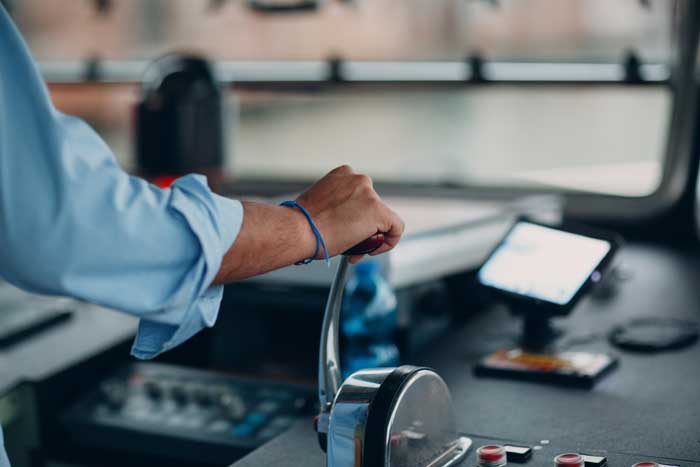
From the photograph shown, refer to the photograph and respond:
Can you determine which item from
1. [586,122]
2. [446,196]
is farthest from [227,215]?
[586,122]

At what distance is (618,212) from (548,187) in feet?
0.65

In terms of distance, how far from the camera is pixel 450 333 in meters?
2.07

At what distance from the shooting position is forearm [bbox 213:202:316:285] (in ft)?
3.68

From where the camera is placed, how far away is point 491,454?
1309mm

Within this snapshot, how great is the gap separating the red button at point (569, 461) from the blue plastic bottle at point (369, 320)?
1.95 ft

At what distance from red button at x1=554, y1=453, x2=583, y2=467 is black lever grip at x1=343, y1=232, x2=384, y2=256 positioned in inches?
13.6

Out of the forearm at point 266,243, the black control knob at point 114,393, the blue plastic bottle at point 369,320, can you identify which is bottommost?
the black control knob at point 114,393

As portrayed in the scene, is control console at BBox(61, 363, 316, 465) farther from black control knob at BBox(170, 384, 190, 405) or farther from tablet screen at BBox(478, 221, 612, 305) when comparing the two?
tablet screen at BBox(478, 221, 612, 305)

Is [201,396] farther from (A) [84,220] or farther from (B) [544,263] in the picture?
(A) [84,220]

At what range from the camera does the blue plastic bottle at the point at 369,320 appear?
188 centimetres

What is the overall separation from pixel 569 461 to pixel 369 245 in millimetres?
359

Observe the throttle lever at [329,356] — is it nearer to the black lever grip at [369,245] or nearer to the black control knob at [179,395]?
the black lever grip at [369,245]

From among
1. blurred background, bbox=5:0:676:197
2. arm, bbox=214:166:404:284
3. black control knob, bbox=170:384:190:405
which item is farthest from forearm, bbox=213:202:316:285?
blurred background, bbox=5:0:676:197

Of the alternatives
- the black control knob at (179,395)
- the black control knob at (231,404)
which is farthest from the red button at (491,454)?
the black control knob at (179,395)
